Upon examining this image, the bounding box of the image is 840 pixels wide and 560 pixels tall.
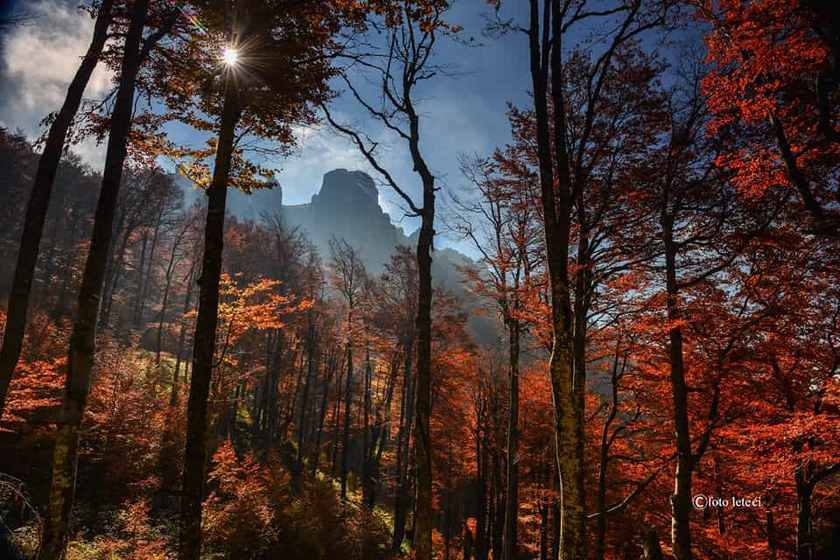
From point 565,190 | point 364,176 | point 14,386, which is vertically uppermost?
point 364,176

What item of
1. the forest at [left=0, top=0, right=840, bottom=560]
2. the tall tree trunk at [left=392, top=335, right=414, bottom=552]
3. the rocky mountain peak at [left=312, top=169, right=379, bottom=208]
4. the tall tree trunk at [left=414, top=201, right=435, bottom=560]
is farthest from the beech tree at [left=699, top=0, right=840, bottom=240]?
the rocky mountain peak at [left=312, top=169, right=379, bottom=208]

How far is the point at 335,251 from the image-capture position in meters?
22.4

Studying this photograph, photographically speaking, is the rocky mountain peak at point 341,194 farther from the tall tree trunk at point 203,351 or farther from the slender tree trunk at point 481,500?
the tall tree trunk at point 203,351

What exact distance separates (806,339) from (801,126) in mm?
6104

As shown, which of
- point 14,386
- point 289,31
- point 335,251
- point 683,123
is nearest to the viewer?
point 289,31

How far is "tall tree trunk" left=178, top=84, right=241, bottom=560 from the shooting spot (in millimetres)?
4496

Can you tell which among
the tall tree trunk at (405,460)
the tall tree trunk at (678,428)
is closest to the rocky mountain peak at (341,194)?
the tall tree trunk at (405,460)

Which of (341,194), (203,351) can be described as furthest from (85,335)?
(341,194)

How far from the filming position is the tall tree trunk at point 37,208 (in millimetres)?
5102

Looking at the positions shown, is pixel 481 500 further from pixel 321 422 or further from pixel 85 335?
pixel 85 335

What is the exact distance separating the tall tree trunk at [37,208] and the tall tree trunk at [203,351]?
7.12 feet

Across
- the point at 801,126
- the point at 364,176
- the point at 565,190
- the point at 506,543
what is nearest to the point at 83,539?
the point at 506,543

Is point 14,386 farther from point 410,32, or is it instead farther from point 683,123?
point 683,123

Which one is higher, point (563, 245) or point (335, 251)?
point (335, 251)
